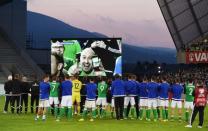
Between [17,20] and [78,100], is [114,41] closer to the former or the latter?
[78,100]

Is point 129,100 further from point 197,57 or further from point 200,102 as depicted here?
point 197,57

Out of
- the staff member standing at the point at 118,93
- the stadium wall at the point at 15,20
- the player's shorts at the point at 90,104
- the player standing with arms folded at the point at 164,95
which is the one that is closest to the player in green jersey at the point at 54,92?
the player's shorts at the point at 90,104

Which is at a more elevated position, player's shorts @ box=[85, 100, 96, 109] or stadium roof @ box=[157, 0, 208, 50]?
stadium roof @ box=[157, 0, 208, 50]

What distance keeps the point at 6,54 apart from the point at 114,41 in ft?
131

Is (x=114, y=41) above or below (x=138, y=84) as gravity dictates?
above

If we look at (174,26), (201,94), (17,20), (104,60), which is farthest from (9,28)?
(201,94)

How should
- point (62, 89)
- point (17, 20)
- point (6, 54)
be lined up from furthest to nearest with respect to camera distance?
point (17, 20) < point (6, 54) < point (62, 89)

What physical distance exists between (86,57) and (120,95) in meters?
13.7

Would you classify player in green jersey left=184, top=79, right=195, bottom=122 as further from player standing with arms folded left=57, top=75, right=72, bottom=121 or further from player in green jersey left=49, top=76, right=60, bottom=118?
player in green jersey left=49, top=76, right=60, bottom=118

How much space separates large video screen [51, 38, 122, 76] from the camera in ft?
134

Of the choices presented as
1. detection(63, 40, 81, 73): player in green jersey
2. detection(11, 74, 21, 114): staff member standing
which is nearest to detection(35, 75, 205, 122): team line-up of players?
detection(11, 74, 21, 114): staff member standing

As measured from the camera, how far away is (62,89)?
27438 mm

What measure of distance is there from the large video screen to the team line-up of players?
11721mm

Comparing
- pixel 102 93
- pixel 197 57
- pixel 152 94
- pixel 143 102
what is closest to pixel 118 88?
pixel 102 93
